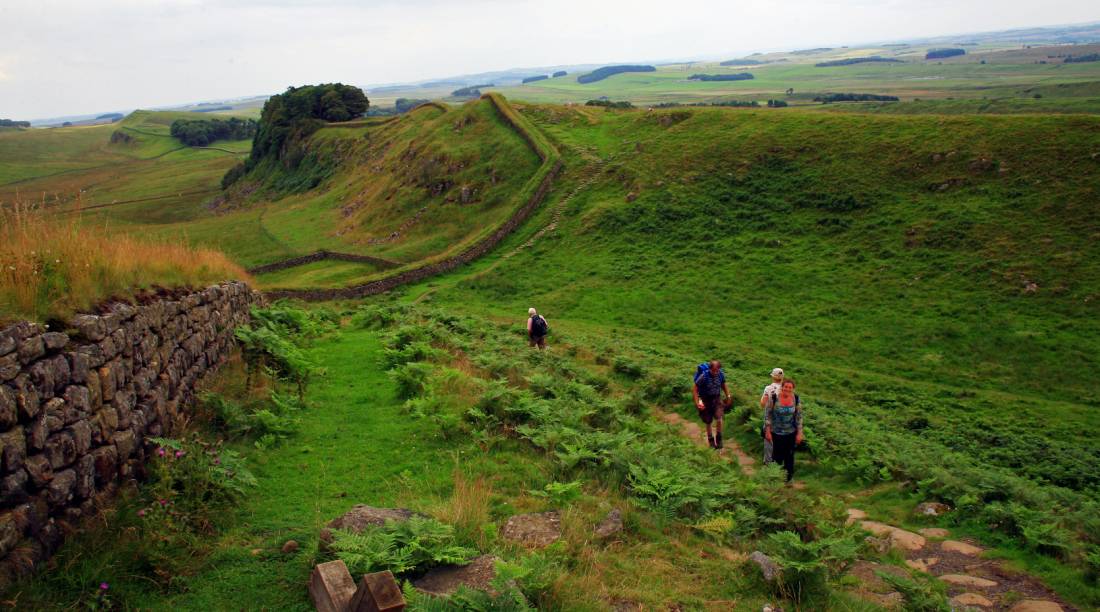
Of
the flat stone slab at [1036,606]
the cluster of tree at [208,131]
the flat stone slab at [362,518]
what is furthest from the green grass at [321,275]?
the cluster of tree at [208,131]

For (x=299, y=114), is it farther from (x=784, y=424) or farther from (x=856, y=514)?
(x=856, y=514)

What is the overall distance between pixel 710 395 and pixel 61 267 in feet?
41.3

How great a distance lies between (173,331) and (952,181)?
4102 cm

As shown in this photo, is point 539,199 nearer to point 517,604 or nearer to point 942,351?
point 942,351

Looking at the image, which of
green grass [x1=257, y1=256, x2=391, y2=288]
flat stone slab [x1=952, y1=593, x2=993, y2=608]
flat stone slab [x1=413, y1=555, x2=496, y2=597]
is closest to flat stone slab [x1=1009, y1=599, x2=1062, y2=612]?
flat stone slab [x1=952, y1=593, x2=993, y2=608]

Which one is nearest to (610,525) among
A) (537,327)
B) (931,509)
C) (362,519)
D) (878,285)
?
(362,519)

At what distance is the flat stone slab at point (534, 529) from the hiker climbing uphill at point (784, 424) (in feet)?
20.7

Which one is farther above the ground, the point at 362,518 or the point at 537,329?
the point at 362,518

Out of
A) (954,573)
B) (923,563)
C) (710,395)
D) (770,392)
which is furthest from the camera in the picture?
(710,395)

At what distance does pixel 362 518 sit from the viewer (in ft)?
26.3

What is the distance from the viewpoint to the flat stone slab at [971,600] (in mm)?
8711

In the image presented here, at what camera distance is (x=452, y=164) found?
197ft

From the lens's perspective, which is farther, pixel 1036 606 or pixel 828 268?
pixel 828 268

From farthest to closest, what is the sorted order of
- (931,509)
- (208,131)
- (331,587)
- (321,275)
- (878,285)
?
(208,131), (321,275), (878,285), (931,509), (331,587)
